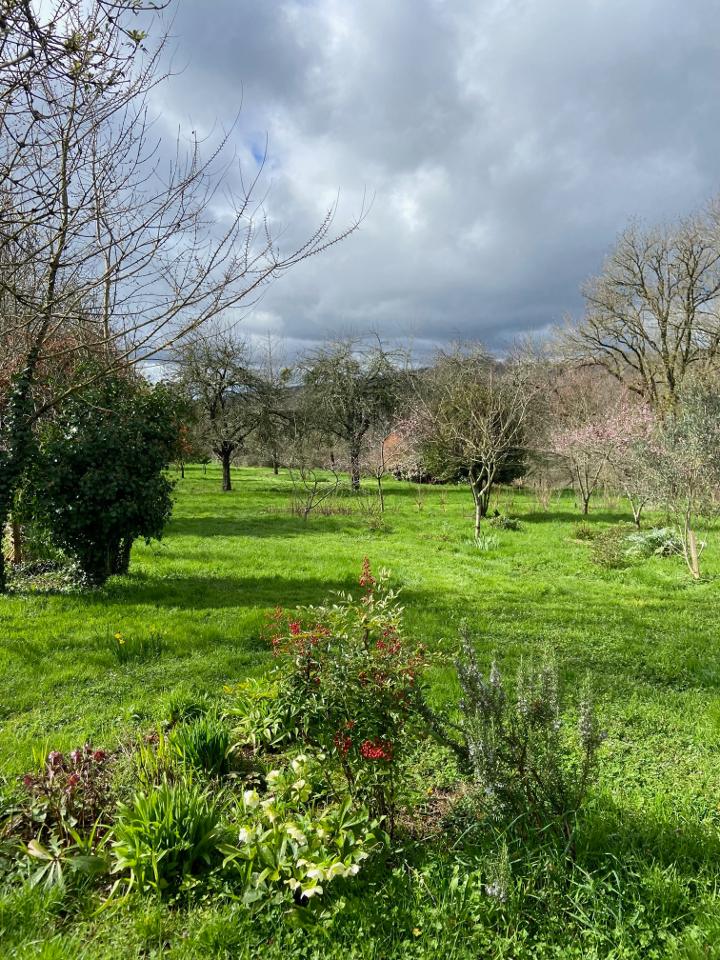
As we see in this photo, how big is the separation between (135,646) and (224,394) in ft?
68.2

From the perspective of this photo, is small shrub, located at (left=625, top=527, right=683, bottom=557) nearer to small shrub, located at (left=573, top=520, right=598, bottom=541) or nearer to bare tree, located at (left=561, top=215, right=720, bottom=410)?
small shrub, located at (left=573, top=520, right=598, bottom=541)

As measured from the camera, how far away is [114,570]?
24.2ft

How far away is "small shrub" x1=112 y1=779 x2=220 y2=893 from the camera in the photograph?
6.72 ft

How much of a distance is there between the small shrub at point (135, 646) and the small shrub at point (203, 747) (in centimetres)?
208

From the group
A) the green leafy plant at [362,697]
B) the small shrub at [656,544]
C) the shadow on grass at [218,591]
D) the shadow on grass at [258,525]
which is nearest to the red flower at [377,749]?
the green leafy plant at [362,697]

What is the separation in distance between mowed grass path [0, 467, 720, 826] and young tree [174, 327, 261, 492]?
1220 cm

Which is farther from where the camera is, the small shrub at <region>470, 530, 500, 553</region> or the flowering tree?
the flowering tree

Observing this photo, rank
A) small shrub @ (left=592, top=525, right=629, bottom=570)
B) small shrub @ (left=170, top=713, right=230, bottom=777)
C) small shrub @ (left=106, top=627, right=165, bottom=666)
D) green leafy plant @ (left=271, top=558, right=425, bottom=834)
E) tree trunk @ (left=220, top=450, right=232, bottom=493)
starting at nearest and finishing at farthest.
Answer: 1. green leafy plant @ (left=271, top=558, right=425, bottom=834)
2. small shrub @ (left=170, top=713, right=230, bottom=777)
3. small shrub @ (left=106, top=627, right=165, bottom=666)
4. small shrub @ (left=592, top=525, right=629, bottom=570)
5. tree trunk @ (left=220, top=450, right=232, bottom=493)

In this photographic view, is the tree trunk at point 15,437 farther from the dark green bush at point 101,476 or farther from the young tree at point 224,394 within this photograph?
the young tree at point 224,394

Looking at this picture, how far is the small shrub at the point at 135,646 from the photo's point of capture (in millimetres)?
4625

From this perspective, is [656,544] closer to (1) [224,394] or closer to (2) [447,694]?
(2) [447,694]

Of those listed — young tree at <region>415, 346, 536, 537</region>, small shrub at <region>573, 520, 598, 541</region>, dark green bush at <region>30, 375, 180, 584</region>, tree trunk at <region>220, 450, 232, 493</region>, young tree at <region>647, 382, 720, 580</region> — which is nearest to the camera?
dark green bush at <region>30, 375, 180, 584</region>

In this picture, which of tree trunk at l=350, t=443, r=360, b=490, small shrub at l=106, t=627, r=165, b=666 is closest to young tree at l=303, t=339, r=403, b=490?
tree trunk at l=350, t=443, r=360, b=490

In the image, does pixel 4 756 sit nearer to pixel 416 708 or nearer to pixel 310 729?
pixel 310 729
